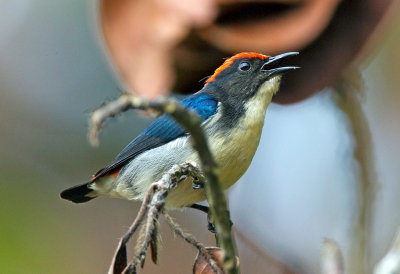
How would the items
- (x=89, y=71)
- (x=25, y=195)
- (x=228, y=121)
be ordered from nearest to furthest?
(x=228, y=121)
(x=25, y=195)
(x=89, y=71)

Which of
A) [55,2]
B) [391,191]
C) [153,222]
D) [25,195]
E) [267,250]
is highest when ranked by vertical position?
[55,2]

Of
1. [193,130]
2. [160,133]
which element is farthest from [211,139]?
[193,130]

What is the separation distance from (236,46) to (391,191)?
5.33 ft

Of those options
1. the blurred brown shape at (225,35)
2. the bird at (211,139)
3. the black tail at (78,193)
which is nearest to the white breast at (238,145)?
the bird at (211,139)

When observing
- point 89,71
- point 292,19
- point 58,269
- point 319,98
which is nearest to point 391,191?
point 319,98

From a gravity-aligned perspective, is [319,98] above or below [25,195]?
below

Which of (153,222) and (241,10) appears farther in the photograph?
(241,10)

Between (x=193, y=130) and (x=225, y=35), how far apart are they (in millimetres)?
2273

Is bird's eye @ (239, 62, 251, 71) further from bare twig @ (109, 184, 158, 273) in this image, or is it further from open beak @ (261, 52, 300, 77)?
bare twig @ (109, 184, 158, 273)

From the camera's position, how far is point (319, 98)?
12.8 feet

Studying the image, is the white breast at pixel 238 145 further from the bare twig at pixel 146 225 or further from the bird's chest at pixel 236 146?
the bare twig at pixel 146 225

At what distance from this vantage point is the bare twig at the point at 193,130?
4.09ft

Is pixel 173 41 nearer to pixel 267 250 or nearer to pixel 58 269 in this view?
pixel 267 250

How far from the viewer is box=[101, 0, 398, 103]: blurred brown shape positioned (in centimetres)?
338
